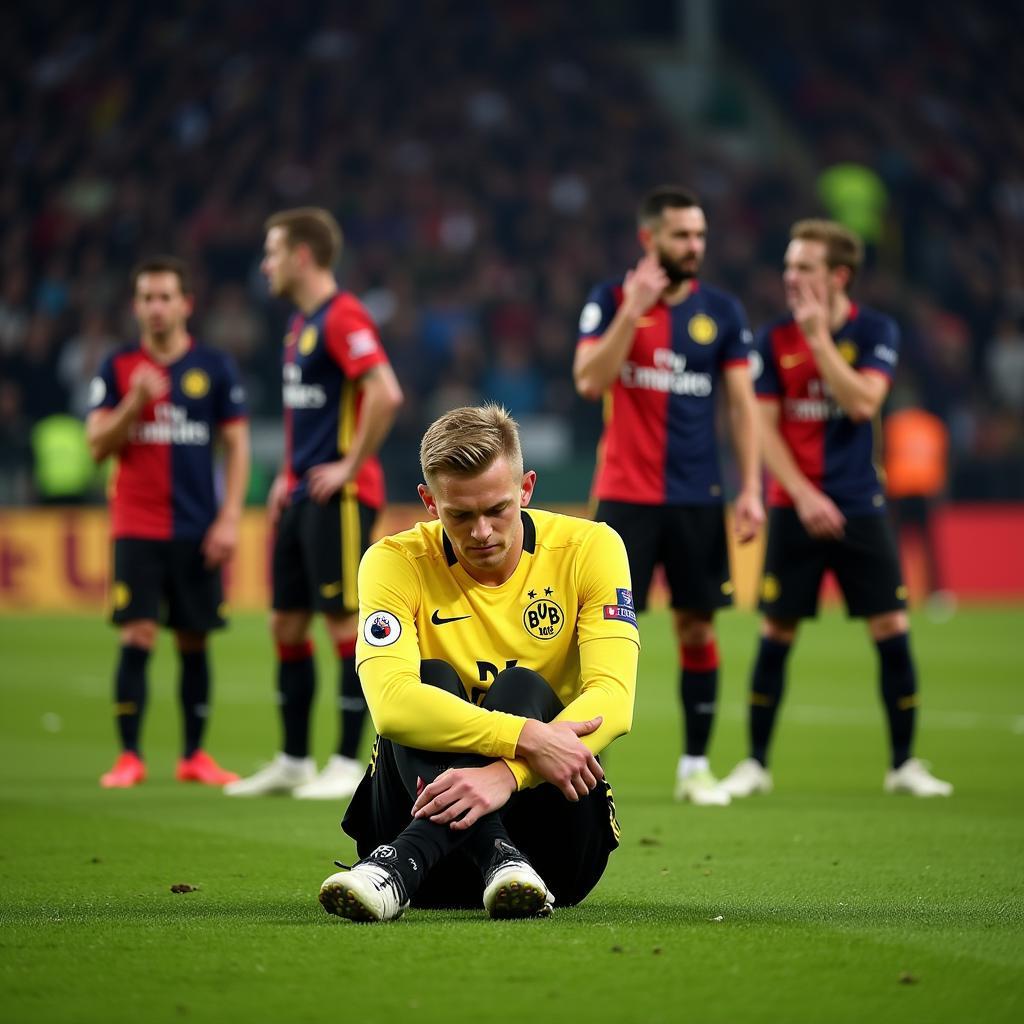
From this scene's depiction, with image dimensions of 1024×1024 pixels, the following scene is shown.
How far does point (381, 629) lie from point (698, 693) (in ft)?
9.89

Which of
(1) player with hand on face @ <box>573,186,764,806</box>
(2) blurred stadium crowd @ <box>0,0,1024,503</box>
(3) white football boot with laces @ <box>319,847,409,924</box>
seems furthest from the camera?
(2) blurred stadium crowd @ <box>0,0,1024,503</box>

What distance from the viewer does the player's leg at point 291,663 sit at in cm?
725

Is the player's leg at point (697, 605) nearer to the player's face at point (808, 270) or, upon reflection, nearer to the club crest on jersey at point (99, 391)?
the player's face at point (808, 270)

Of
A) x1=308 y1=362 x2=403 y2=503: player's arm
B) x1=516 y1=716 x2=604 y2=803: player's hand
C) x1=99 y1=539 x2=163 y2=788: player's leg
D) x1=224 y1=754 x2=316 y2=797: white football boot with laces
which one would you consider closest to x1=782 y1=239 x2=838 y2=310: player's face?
x1=308 y1=362 x2=403 y2=503: player's arm

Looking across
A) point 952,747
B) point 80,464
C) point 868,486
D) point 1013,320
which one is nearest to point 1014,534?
point 1013,320

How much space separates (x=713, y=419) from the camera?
721cm

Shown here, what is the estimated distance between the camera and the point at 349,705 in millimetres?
7203

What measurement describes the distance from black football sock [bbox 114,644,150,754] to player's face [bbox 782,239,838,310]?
118 inches

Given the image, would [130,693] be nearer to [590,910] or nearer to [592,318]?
[592,318]

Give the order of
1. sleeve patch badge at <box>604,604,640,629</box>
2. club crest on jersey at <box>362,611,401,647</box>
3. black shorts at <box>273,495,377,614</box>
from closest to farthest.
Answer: club crest on jersey at <box>362,611,401,647</box>
sleeve patch badge at <box>604,604,640,629</box>
black shorts at <box>273,495,377,614</box>

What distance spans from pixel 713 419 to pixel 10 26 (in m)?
19.3

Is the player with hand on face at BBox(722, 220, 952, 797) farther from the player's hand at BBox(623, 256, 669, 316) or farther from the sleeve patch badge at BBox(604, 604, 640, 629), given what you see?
the sleeve patch badge at BBox(604, 604, 640, 629)

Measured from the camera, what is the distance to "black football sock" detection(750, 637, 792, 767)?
7289 mm

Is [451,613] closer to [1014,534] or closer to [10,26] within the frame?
[1014,534]
